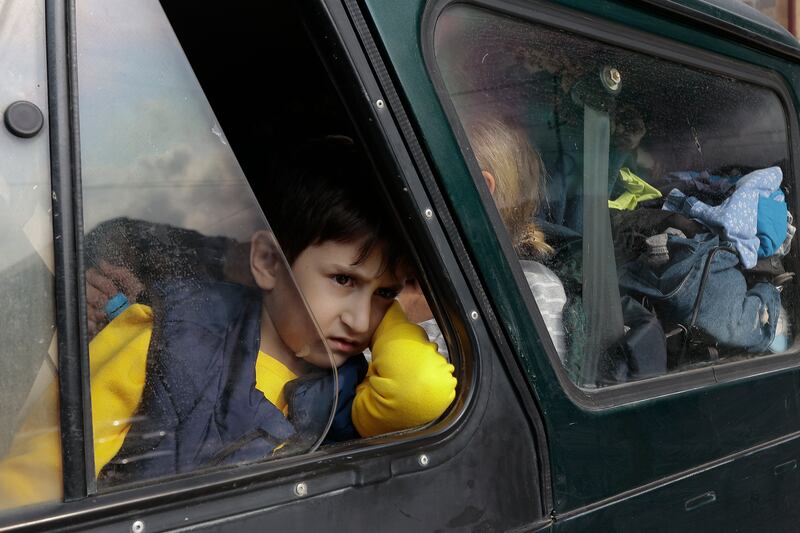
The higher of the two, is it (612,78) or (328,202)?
(612,78)

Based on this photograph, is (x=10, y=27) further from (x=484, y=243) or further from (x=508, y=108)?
(x=508, y=108)

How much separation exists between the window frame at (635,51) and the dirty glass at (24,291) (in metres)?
0.58

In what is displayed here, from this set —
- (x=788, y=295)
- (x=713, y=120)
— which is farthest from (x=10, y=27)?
(x=788, y=295)

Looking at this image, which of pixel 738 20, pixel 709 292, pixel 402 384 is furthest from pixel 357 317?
pixel 738 20

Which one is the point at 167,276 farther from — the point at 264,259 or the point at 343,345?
the point at 343,345

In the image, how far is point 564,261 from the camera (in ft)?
5.18

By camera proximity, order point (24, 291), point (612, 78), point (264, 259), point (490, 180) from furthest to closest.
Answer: point (612, 78), point (490, 180), point (264, 259), point (24, 291)

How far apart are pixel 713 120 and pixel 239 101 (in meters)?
1.04

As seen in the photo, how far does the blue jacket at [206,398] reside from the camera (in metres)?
1.02

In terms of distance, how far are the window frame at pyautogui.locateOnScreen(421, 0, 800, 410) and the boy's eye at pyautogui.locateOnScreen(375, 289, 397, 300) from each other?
0.22 metres

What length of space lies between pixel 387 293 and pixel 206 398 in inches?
18.3

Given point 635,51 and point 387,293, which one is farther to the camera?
point 635,51

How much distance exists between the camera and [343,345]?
1.48 metres

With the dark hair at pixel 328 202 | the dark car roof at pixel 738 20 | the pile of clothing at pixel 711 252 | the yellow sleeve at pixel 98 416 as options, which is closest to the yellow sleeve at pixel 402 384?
the dark hair at pixel 328 202
